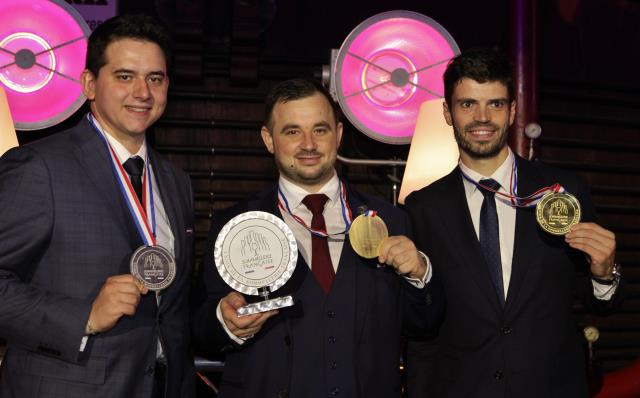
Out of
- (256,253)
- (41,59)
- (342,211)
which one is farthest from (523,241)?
(41,59)

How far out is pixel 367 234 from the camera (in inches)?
90.9

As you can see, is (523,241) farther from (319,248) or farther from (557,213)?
(319,248)

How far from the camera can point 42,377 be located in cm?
212

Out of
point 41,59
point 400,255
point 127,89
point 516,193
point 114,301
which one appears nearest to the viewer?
point 114,301

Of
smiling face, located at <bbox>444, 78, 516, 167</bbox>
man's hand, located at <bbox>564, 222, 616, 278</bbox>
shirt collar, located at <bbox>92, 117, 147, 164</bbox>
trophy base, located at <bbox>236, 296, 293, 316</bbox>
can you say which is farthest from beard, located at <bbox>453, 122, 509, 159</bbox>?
shirt collar, located at <bbox>92, 117, 147, 164</bbox>

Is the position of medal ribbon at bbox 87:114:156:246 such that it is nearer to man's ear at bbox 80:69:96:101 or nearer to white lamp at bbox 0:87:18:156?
man's ear at bbox 80:69:96:101

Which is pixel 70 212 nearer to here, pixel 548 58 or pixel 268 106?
pixel 268 106

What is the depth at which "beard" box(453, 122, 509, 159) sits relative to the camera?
103 inches

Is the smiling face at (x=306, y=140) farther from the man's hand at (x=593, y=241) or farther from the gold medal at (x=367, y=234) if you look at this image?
the man's hand at (x=593, y=241)

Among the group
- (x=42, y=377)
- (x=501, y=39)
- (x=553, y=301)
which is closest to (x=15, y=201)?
(x=42, y=377)

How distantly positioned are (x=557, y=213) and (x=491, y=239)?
249 mm

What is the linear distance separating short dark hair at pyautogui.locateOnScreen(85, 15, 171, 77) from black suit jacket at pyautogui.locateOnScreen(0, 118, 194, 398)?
0.91 ft

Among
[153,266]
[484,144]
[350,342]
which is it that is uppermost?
[484,144]

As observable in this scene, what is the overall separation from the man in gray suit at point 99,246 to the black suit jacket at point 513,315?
0.93m
